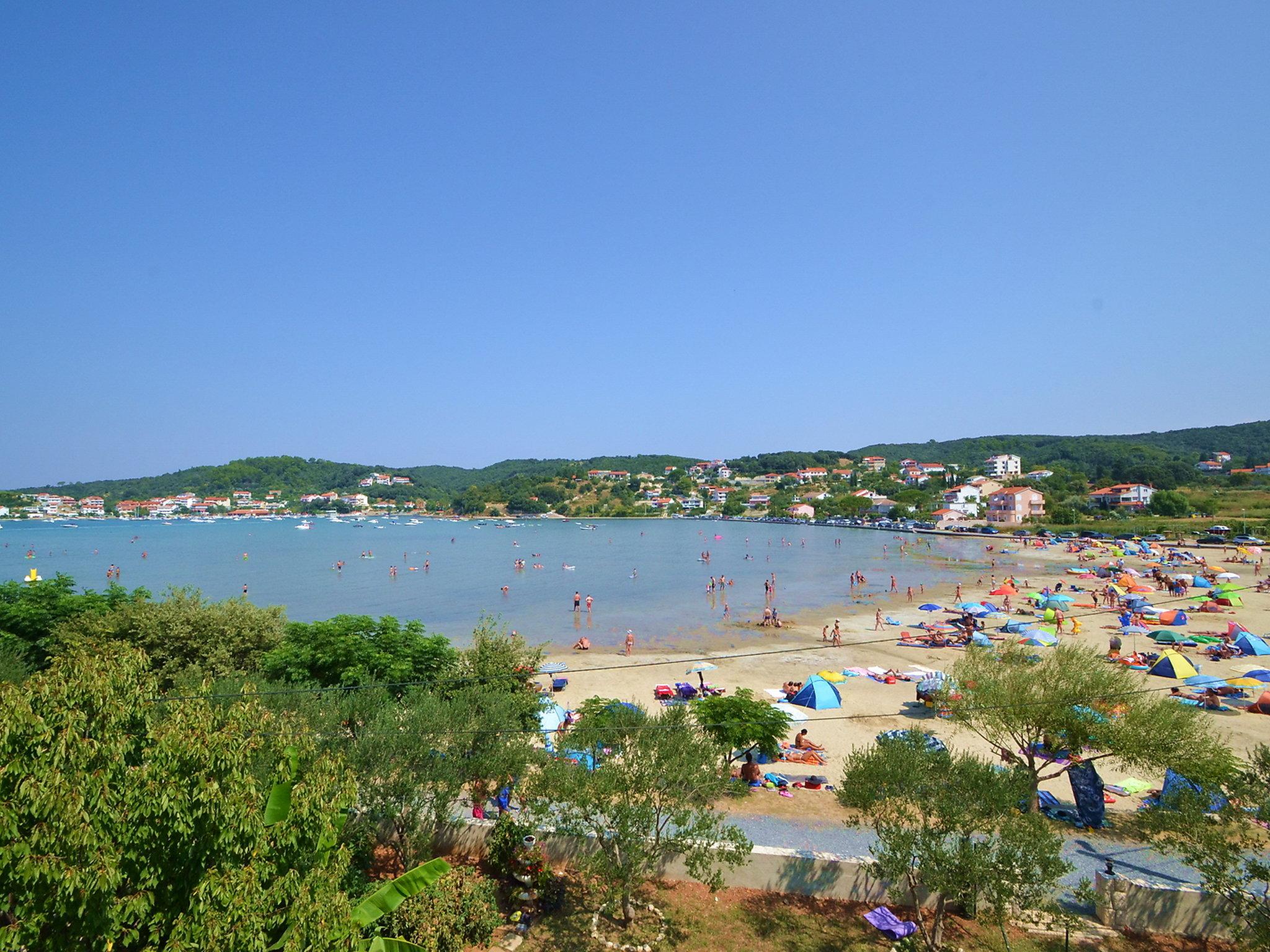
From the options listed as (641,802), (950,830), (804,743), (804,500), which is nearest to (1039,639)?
(804,743)

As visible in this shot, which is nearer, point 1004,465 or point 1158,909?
point 1158,909

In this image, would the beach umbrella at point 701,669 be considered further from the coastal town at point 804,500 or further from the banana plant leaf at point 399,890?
the coastal town at point 804,500

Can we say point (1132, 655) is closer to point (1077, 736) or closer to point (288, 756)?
point (1077, 736)

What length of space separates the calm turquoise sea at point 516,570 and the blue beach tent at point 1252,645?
21.1m

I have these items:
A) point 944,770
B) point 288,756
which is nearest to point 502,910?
point 288,756

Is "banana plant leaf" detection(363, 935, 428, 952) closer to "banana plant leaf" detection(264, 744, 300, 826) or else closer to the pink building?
"banana plant leaf" detection(264, 744, 300, 826)

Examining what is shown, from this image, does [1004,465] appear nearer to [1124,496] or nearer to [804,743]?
[1124,496]

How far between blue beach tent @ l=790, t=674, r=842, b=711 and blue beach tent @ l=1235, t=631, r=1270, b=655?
701 inches

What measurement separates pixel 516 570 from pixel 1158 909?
58.1 m

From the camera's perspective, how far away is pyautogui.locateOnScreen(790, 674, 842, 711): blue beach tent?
19.7m

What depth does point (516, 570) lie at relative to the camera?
213 feet

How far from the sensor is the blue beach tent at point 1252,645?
83.8 feet

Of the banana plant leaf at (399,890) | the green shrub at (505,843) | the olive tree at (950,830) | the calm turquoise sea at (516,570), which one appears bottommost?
the calm turquoise sea at (516,570)

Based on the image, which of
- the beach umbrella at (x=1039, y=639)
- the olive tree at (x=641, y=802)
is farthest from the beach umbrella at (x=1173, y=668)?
the olive tree at (x=641, y=802)
